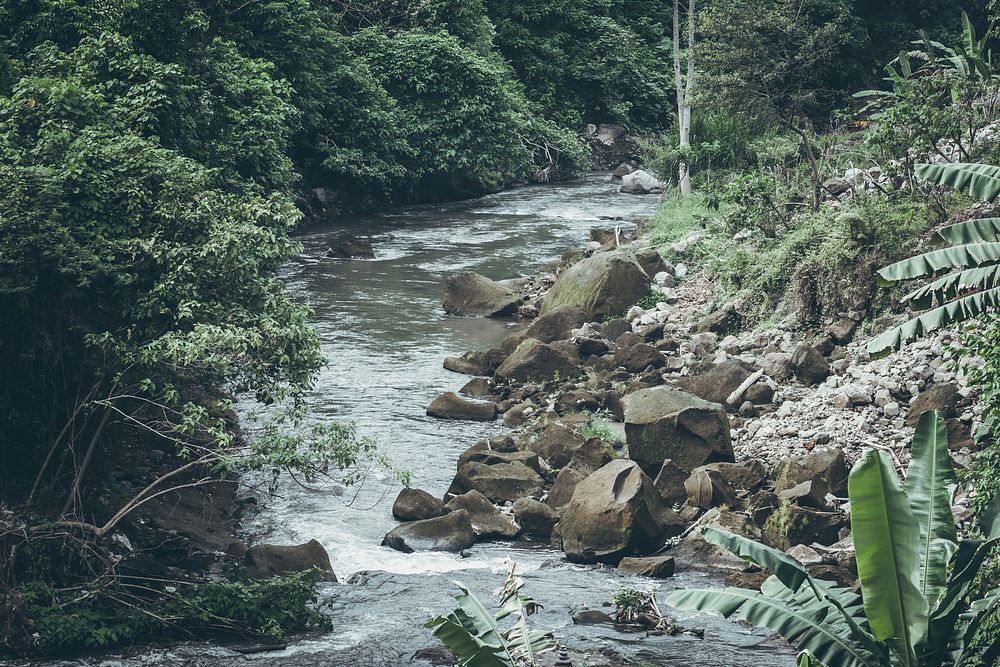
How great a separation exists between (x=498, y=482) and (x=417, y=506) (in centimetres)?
121

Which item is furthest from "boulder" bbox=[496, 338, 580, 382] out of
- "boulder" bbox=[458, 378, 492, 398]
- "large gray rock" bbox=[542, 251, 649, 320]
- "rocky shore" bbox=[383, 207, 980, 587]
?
"large gray rock" bbox=[542, 251, 649, 320]

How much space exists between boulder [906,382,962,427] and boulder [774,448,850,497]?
3.99 ft

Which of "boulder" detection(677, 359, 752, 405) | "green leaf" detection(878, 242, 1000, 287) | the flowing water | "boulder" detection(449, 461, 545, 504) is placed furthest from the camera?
"boulder" detection(677, 359, 752, 405)

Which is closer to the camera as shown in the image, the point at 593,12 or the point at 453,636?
the point at 453,636

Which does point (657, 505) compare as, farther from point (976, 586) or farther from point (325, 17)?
point (325, 17)

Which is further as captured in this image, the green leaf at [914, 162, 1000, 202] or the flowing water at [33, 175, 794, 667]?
the flowing water at [33, 175, 794, 667]

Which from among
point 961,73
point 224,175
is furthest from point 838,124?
point 224,175

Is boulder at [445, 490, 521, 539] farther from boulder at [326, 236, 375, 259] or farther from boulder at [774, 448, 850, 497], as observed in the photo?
boulder at [326, 236, 375, 259]

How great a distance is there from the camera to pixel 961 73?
18.5m

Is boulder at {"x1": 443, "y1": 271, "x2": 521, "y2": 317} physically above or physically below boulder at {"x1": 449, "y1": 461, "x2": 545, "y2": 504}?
above

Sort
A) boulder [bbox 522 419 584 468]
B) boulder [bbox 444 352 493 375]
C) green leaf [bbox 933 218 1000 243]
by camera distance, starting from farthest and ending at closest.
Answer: boulder [bbox 444 352 493 375] → boulder [bbox 522 419 584 468] → green leaf [bbox 933 218 1000 243]

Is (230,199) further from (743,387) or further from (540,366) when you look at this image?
(743,387)

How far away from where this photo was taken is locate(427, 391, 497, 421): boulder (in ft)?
56.9

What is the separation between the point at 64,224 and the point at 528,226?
889 inches
